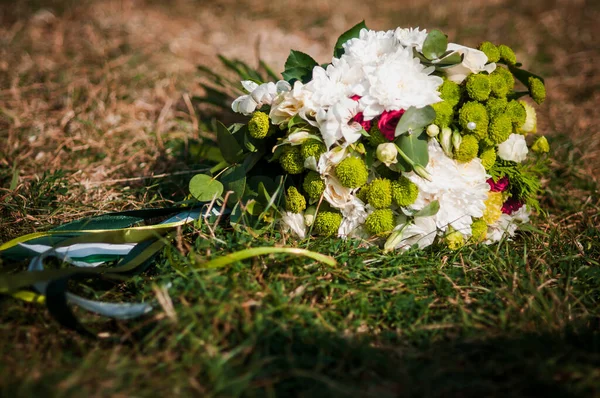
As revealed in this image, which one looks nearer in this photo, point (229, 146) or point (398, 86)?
point (398, 86)

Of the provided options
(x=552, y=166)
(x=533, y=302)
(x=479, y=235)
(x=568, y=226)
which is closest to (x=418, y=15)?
(x=552, y=166)

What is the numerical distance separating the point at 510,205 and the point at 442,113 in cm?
54

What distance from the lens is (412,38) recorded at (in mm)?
1678

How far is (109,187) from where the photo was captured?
236cm

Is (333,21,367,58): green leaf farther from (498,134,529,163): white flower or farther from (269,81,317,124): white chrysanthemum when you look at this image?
(498,134,529,163): white flower

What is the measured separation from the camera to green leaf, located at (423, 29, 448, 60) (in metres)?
1.64

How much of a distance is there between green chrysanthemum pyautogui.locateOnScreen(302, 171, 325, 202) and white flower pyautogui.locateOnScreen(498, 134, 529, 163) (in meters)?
0.69

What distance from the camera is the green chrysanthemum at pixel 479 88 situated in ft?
5.45

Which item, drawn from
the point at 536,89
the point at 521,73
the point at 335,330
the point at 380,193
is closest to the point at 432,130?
the point at 380,193

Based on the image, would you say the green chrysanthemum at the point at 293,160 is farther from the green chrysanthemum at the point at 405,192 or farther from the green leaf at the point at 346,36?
the green leaf at the point at 346,36

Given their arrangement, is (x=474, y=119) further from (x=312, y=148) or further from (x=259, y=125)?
(x=259, y=125)

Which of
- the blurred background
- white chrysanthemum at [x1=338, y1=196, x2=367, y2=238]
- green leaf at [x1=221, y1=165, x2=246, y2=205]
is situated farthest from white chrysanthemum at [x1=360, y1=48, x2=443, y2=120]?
the blurred background

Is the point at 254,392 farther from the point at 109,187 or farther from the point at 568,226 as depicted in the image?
the point at 568,226

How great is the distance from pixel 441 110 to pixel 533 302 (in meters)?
0.71
